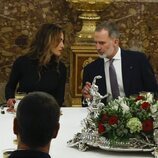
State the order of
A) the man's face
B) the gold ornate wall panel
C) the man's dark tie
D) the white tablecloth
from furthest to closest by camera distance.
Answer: the gold ornate wall panel < the man's face < the man's dark tie < the white tablecloth

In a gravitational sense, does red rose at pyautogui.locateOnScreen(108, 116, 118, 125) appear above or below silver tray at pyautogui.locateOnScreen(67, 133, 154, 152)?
above

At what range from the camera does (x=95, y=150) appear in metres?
2.85

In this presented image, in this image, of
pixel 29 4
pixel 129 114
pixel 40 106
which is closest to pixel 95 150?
pixel 129 114

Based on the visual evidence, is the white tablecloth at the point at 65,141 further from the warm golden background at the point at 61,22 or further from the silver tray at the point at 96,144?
the warm golden background at the point at 61,22

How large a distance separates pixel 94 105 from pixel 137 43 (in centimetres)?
413

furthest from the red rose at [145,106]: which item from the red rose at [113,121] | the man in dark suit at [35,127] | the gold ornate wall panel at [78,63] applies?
the gold ornate wall panel at [78,63]

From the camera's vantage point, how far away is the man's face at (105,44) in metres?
4.37

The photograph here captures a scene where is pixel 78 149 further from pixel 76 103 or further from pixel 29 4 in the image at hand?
pixel 29 4

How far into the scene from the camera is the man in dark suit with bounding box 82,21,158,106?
14.0ft

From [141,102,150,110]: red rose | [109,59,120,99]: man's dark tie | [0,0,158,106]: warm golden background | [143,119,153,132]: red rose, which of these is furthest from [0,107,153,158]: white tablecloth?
[0,0,158,106]: warm golden background

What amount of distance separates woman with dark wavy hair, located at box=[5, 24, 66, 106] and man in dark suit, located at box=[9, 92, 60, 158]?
8.00ft

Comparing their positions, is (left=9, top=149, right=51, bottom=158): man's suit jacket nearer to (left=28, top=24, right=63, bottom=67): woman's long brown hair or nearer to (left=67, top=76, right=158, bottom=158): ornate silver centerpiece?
(left=67, top=76, right=158, bottom=158): ornate silver centerpiece

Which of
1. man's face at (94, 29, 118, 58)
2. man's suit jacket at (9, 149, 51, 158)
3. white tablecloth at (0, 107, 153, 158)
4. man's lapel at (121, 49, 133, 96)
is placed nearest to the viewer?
man's suit jacket at (9, 149, 51, 158)

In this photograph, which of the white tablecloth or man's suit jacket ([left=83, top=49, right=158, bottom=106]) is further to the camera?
man's suit jacket ([left=83, top=49, right=158, bottom=106])
